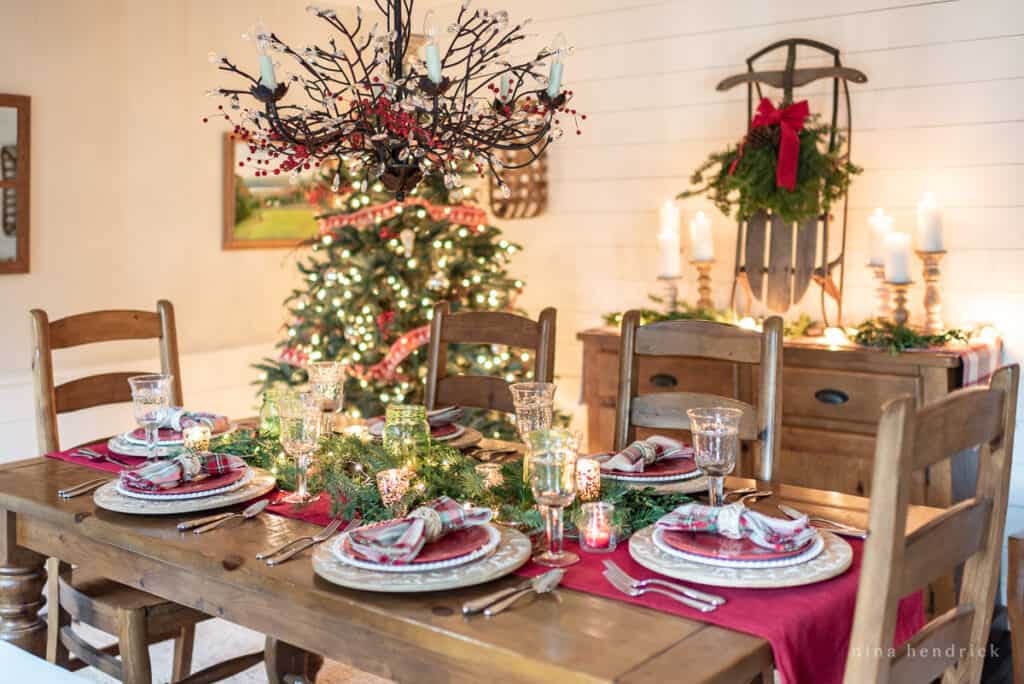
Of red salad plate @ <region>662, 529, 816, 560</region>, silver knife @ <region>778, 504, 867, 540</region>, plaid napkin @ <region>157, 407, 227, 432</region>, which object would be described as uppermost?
plaid napkin @ <region>157, 407, 227, 432</region>

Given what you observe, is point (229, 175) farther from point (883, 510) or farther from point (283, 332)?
point (883, 510)

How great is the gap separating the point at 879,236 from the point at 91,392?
241 centimetres

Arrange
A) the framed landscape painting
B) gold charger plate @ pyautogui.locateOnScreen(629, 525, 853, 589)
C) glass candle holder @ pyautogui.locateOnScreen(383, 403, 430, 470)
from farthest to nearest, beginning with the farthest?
the framed landscape painting
glass candle holder @ pyautogui.locateOnScreen(383, 403, 430, 470)
gold charger plate @ pyautogui.locateOnScreen(629, 525, 853, 589)

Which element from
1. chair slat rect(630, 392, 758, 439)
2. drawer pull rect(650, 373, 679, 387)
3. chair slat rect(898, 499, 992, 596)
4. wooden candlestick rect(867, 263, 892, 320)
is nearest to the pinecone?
wooden candlestick rect(867, 263, 892, 320)

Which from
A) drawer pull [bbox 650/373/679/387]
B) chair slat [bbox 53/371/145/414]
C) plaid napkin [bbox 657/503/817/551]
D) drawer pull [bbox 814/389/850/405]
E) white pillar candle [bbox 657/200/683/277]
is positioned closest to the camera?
plaid napkin [bbox 657/503/817/551]

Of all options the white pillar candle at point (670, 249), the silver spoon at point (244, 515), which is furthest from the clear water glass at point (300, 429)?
the white pillar candle at point (670, 249)

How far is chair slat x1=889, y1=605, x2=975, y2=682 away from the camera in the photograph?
4.85ft

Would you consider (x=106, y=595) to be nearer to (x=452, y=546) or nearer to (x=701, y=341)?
(x=452, y=546)

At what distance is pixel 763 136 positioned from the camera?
3.57 metres

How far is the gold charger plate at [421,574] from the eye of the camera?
5.14 ft

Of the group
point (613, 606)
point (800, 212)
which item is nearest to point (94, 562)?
point (613, 606)

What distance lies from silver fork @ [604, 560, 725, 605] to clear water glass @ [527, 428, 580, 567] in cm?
8

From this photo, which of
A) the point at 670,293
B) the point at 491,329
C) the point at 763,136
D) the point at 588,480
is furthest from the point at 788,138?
the point at 588,480

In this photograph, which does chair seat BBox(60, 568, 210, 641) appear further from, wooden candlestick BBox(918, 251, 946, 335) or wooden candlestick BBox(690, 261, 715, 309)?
wooden candlestick BBox(918, 251, 946, 335)
